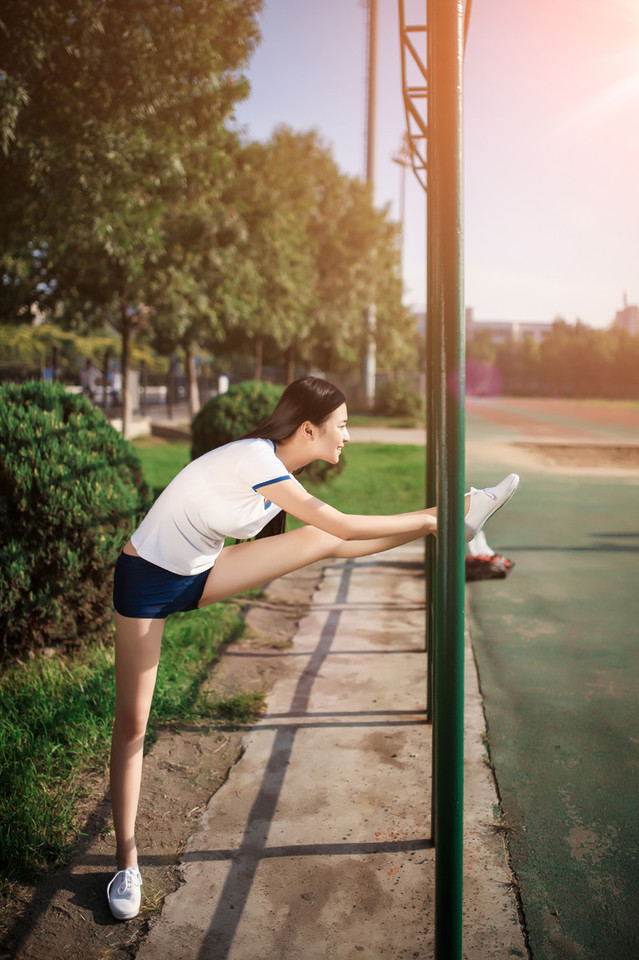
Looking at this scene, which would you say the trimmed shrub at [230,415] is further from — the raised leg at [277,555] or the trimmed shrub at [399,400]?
the trimmed shrub at [399,400]

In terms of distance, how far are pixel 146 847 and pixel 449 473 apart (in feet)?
6.55

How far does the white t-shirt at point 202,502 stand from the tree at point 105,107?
830 cm

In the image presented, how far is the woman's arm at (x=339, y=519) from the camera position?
246 cm

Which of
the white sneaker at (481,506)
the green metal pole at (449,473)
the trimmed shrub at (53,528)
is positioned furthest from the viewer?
the trimmed shrub at (53,528)

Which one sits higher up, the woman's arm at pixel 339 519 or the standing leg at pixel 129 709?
the woman's arm at pixel 339 519

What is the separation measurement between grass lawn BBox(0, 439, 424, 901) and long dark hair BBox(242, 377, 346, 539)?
170 cm

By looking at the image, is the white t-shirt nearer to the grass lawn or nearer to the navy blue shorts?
the navy blue shorts

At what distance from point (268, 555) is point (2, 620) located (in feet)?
8.07

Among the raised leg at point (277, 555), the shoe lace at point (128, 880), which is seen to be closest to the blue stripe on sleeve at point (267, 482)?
the raised leg at point (277, 555)

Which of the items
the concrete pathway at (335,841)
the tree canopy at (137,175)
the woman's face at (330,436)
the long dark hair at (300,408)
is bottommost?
the concrete pathway at (335,841)

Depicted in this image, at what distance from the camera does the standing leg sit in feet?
8.39

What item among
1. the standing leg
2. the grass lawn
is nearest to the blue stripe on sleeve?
the standing leg

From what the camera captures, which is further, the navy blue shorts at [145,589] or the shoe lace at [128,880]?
the shoe lace at [128,880]

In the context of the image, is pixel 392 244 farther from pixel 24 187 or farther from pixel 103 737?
pixel 103 737
